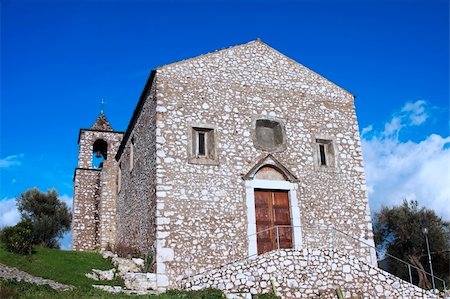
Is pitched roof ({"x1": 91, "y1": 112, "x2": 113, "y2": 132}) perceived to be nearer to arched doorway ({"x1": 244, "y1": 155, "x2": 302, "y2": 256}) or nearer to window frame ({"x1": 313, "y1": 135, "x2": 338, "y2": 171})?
arched doorway ({"x1": 244, "y1": 155, "x2": 302, "y2": 256})

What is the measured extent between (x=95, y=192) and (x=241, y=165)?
1345 cm

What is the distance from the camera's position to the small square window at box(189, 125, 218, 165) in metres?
18.0

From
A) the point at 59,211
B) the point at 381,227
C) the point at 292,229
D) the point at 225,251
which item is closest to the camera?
the point at 225,251

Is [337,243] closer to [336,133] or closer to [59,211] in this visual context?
[336,133]

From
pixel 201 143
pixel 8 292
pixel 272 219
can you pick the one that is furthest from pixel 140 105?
pixel 8 292

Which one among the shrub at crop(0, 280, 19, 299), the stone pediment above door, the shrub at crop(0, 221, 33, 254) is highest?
the stone pediment above door

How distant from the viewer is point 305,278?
49.4 feet

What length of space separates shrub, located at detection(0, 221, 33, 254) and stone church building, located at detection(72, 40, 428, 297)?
13.7 feet

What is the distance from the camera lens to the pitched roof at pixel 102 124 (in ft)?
100

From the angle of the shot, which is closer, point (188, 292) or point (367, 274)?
point (188, 292)

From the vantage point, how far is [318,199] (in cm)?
1902

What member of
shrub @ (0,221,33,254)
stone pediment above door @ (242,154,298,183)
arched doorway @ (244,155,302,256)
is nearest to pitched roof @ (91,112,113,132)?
shrub @ (0,221,33,254)

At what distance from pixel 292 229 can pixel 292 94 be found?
5.77 meters

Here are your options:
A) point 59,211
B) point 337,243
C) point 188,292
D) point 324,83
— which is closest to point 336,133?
point 324,83
